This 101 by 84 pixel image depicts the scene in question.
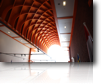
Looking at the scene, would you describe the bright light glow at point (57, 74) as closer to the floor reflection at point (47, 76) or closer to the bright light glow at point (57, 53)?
the floor reflection at point (47, 76)

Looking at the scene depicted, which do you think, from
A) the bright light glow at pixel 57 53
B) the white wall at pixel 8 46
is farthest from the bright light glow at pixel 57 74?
the bright light glow at pixel 57 53

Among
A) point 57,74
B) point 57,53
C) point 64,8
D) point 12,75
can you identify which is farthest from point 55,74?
point 57,53

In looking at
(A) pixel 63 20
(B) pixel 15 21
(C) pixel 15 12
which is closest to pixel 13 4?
(C) pixel 15 12

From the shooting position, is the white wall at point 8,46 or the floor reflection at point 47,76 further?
the white wall at point 8,46

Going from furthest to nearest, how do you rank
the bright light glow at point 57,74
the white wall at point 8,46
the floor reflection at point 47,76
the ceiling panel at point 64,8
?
the white wall at point 8,46 → the ceiling panel at point 64,8 → the bright light glow at point 57,74 → the floor reflection at point 47,76

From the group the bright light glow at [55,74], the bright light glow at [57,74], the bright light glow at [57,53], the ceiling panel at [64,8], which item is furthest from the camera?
the bright light glow at [57,53]

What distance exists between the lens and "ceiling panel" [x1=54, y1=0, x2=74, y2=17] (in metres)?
11.0

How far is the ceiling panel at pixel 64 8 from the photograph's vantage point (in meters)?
11.0

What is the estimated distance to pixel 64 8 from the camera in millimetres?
12094

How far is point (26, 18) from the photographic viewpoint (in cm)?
1373

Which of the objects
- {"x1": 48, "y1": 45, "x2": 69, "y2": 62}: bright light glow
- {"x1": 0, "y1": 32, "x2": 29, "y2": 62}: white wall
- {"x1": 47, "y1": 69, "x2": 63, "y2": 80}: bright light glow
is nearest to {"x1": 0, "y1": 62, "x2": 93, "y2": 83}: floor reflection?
{"x1": 47, "y1": 69, "x2": 63, "y2": 80}: bright light glow

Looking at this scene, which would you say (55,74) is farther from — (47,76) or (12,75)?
(12,75)

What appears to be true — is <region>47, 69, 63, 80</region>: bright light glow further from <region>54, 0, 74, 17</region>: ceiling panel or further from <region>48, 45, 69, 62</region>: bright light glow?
<region>48, 45, 69, 62</region>: bright light glow

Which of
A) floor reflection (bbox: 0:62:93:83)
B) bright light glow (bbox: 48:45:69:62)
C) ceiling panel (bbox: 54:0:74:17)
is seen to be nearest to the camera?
floor reflection (bbox: 0:62:93:83)
